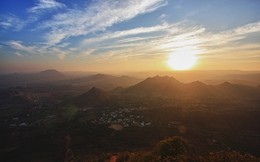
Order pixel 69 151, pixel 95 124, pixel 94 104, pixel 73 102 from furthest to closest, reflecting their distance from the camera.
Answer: pixel 73 102 < pixel 94 104 < pixel 95 124 < pixel 69 151

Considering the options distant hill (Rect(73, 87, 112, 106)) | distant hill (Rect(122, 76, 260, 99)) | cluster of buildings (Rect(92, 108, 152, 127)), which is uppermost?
distant hill (Rect(122, 76, 260, 99))

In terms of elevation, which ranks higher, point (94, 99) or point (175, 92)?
point (175, 92)

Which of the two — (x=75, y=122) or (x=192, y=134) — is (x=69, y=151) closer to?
(x=75, y=122)

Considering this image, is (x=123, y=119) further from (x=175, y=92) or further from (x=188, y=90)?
(x=188, y=90)

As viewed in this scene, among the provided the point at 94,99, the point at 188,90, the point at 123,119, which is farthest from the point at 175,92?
the point at 123,119

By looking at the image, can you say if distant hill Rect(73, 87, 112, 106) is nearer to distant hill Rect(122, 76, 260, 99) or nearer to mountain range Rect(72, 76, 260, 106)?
mountain range Rect(72, 76, 260, 106)

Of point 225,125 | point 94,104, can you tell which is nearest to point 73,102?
→ point 94,104

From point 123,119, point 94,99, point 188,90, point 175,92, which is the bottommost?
point 123,119

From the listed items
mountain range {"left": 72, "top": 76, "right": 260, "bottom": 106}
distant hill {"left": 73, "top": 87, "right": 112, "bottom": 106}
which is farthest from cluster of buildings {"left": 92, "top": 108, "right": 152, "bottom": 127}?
mountain range {"left": 72, "top": 76, "right": 260, "bottom": 106}

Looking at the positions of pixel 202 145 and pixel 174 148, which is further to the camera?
pixel 202 145

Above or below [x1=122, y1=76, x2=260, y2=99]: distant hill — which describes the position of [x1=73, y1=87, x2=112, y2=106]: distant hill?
below

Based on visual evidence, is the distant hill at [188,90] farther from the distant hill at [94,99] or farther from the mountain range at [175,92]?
the distant hill at [94,99]
